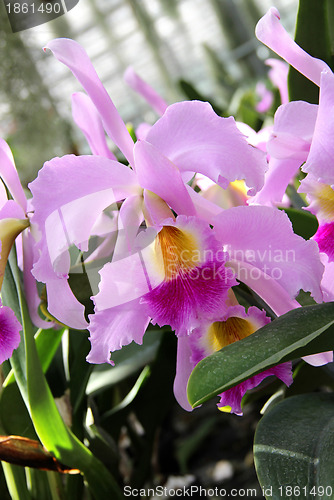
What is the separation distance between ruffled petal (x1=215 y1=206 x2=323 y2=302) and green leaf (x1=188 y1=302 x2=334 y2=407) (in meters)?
0.02

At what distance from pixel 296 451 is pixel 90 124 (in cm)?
36

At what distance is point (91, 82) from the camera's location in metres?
0.45

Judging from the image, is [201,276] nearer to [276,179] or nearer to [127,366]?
[276,179]

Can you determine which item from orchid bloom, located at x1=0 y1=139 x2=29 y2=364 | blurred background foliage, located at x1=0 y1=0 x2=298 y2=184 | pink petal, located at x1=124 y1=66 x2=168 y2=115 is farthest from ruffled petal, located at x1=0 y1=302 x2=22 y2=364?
blurred background foliage, located at x1=0 y1=0 x2=298 y2=184

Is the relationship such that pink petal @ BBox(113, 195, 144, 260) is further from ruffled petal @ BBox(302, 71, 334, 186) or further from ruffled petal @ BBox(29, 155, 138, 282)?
ruffled petal @ BBox(302, 71, 334, 186)

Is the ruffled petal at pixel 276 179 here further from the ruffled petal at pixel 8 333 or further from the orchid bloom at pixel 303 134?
the ruffled petal at pixel 8 333

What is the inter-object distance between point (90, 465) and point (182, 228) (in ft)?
1.01

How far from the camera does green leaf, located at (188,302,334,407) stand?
0.36m

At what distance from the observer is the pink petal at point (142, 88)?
671 millimetres

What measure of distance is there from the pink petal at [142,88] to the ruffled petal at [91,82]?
0.21 meters

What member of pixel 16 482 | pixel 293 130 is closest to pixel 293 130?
pixel 293 130

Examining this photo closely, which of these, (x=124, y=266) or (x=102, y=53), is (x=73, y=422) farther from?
(x=102, y=53)

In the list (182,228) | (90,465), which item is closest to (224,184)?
(182,228)

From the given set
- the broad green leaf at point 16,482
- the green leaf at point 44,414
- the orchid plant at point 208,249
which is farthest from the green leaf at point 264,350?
the broad green leaf at point 16,482
